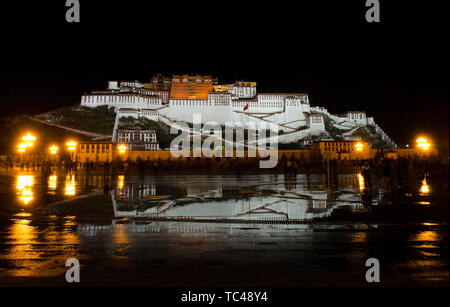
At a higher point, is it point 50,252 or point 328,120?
point 328,120

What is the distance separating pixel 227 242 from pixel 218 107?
334 ft

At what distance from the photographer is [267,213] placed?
322 inches

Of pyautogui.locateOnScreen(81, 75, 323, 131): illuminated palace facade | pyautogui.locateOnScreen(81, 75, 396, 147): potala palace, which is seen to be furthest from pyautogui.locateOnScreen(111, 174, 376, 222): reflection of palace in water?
pyautogui.locateOnScreen(81, 75, 323, 131): illuminated palace facade

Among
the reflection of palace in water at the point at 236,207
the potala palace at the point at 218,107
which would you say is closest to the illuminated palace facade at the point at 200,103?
the potala palace at the point at 218,107

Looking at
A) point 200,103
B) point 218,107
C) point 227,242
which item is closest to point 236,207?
point 227,242

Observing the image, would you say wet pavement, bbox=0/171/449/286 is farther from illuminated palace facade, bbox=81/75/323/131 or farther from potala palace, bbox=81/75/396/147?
illuminated palace facade, bbox=81/75/323/131

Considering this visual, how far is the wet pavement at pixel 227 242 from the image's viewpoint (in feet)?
12.7

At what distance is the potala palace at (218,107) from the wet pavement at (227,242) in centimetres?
8635

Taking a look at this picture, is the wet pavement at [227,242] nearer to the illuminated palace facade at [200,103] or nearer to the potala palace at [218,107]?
the potala palace at [218,107]

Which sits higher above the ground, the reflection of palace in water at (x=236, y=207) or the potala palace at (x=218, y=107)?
the potala palace at (x=218, y=107)

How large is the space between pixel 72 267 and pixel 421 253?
5.21m

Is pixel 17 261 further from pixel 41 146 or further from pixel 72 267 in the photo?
pixel 41 146

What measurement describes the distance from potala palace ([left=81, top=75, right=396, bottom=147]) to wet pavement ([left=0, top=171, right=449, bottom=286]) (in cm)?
8635

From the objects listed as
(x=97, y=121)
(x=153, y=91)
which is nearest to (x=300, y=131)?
(x=153, y=91)
